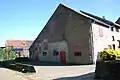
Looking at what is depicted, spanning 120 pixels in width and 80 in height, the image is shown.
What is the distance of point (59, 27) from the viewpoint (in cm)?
4159

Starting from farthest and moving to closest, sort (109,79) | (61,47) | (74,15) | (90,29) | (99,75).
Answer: (61,47) → (74,15) → (90,29) → (99,75) → (109,79)

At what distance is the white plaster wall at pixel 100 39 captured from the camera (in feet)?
120

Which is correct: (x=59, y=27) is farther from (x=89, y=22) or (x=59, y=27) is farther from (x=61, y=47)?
(x=89, y=22)

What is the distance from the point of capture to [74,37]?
1503 inches

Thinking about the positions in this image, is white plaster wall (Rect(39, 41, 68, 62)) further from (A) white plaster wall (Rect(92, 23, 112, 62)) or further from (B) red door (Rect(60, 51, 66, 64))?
(A) white plaster wall (Rect(92, 23, 112, 62))

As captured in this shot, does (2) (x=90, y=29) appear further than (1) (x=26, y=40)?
No

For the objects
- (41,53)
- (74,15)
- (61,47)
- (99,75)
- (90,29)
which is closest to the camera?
(99,75)

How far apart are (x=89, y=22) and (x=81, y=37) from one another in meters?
2.60

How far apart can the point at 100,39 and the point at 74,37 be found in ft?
13.0

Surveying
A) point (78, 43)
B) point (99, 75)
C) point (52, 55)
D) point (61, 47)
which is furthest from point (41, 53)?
point (99, 75)

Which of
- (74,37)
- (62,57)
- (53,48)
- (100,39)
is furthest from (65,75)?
(53,48)

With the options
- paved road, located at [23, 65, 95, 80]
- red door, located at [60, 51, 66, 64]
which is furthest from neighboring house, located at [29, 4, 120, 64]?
paved road, located at [23, 65, 95, 80]

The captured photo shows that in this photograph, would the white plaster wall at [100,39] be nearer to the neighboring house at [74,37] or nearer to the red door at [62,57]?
the neighboring house at [74,37]

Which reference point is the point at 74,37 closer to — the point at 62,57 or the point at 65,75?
the point at 62,57
